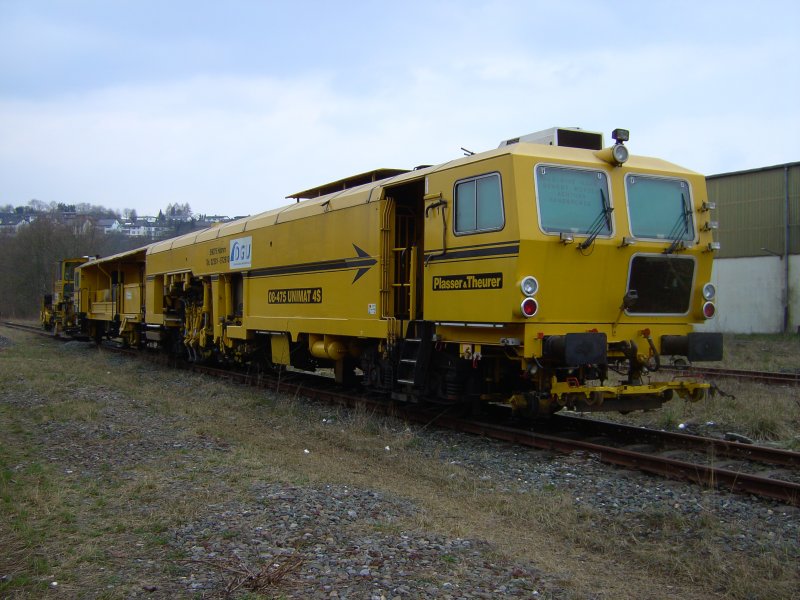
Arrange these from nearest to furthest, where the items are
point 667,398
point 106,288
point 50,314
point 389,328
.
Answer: point 667,398, point 389,328, point 106,288, point 50,314

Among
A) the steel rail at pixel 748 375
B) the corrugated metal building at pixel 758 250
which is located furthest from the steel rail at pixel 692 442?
the corrugated metal building at pixel 758 250

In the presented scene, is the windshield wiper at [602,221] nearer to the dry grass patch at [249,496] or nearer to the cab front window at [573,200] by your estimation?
the cab front window at [573,200]

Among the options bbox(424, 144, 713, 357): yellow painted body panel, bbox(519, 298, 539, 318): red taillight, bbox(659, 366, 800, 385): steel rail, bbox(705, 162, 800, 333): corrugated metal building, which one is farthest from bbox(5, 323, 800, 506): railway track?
bbox(705, 162, 800, 333): corrugated metal building

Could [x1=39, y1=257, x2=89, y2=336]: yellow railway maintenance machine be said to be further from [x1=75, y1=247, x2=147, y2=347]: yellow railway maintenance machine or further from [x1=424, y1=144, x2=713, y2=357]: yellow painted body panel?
[x1=424, y1=144, x2=713, y2=357]: yellow painted body panel

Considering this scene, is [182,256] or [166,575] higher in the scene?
[182,256]

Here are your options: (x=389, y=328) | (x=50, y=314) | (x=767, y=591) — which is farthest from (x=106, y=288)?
(x=767, y=591)

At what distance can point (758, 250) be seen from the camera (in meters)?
30.6

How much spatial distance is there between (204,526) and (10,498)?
1895 mm

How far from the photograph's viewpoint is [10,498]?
578 centimetres

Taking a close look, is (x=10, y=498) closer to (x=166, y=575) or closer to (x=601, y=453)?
(x=166, y=575)

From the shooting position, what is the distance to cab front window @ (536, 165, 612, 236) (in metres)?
7.80

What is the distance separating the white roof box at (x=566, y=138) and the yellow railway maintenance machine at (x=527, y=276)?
2cm

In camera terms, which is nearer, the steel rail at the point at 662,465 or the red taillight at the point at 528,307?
the steel rail at the point at 662,465

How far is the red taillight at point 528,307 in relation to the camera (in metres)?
7.50
